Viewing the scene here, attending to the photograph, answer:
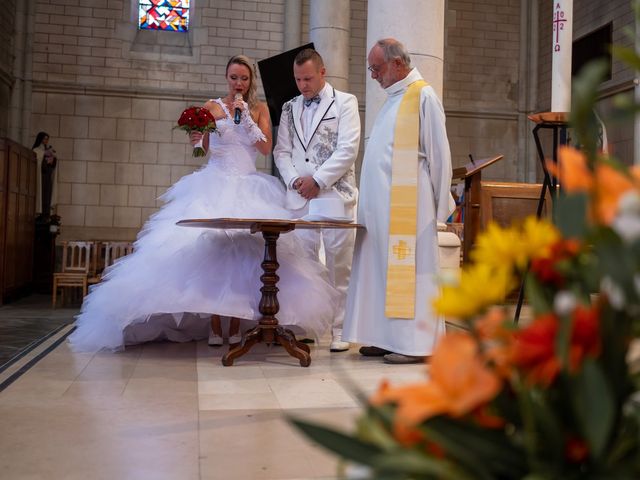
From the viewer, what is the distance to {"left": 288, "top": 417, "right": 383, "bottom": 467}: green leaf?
572mm

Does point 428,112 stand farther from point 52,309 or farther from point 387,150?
point 52,309

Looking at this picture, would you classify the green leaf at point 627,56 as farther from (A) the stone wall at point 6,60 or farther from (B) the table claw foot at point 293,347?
(A) the stone wall at point 6,60

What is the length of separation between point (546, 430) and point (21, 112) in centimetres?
1387

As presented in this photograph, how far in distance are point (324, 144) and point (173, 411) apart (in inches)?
99.3

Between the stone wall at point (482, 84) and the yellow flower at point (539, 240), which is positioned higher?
the stone wall at point (482, 84)

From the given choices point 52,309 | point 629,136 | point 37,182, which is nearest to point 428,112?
point 52,309

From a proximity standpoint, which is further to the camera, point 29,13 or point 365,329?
point 29,13

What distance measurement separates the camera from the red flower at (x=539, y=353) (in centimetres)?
53

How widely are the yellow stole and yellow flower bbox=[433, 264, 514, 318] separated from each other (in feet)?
12.3

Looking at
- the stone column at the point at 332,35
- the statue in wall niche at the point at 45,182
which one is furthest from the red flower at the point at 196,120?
the statue in wall niche at the point at 45,182

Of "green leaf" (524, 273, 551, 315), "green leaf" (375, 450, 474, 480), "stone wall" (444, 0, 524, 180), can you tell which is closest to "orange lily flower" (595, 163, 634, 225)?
"green leaf" (524, 273, 551, 315)

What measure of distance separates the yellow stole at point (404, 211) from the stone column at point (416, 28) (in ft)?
2.28

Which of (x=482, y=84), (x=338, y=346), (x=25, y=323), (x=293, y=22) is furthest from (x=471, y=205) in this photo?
(x=482, y=84)

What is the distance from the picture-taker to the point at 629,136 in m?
12.9
